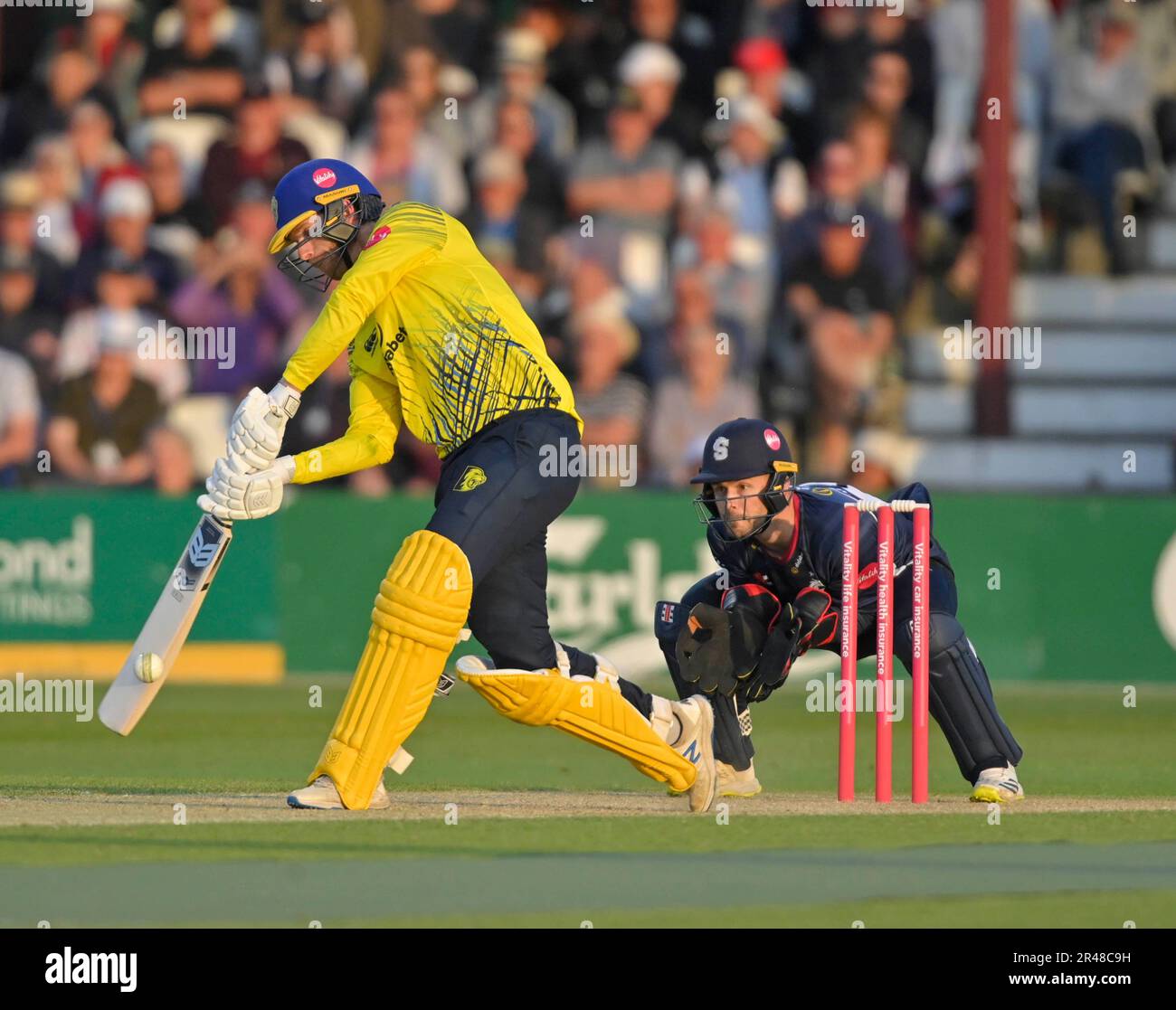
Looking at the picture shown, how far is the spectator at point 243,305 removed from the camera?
16250mm

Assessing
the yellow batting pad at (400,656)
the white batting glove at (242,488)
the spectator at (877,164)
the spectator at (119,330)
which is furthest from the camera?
the spectator at (877,164)

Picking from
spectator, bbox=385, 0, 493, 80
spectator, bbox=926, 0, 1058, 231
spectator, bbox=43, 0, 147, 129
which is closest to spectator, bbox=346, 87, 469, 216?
spectator, bbox=385, 0, 493, 80

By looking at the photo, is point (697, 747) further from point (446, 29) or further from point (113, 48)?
point (113, 48)

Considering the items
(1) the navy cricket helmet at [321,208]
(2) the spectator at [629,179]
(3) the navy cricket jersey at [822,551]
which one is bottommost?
(3) the navy cricket jersey at [822,551]

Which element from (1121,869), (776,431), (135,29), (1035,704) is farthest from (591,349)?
(1121,869)

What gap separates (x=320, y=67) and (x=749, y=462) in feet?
30.3

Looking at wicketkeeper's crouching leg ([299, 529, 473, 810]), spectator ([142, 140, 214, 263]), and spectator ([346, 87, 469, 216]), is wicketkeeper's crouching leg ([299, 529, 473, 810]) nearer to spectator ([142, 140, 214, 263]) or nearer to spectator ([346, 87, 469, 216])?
spectator ([346, 87, 469, 216])

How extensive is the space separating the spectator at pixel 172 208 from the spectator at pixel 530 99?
2.00 meters

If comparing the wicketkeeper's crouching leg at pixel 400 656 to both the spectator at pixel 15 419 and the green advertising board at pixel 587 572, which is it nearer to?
the green advertising board at pixel 587 572

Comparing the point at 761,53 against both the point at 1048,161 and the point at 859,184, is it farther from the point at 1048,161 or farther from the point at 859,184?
the point at 1048,161

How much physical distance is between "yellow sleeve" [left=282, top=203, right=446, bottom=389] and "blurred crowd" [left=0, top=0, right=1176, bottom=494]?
731 centimetres

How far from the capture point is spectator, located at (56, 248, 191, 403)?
16.2 meters

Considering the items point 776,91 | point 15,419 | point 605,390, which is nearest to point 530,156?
point 776,91

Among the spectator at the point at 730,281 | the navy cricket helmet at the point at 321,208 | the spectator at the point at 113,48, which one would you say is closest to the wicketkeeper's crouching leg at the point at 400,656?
the navy cricket helmet at the point at 321,208
